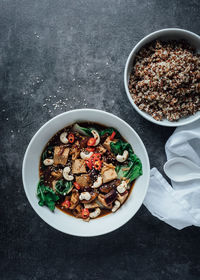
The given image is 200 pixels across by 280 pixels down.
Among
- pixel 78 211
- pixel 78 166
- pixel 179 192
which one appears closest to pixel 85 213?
A: pixel 78 211

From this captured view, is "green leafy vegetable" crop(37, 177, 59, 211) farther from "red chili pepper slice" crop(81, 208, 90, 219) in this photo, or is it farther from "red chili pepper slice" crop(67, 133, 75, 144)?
"red chili pepper slice" crop(67, 133, 75, 144)

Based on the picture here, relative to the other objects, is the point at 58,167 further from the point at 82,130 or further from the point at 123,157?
the point at 123,157

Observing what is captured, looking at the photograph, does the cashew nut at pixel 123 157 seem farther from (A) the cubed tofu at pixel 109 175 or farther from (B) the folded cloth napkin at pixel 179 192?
(B) the folded cloth napkin at pixel 179 192


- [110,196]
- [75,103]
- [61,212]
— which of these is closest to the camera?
[110,196]

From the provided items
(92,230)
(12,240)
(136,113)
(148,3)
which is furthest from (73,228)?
(148,3)

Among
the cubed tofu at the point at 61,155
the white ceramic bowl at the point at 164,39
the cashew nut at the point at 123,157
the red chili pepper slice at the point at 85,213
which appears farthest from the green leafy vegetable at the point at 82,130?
the red chili pepper slice at the point at 85,213

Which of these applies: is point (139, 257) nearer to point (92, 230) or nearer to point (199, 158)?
point (92, 230)
